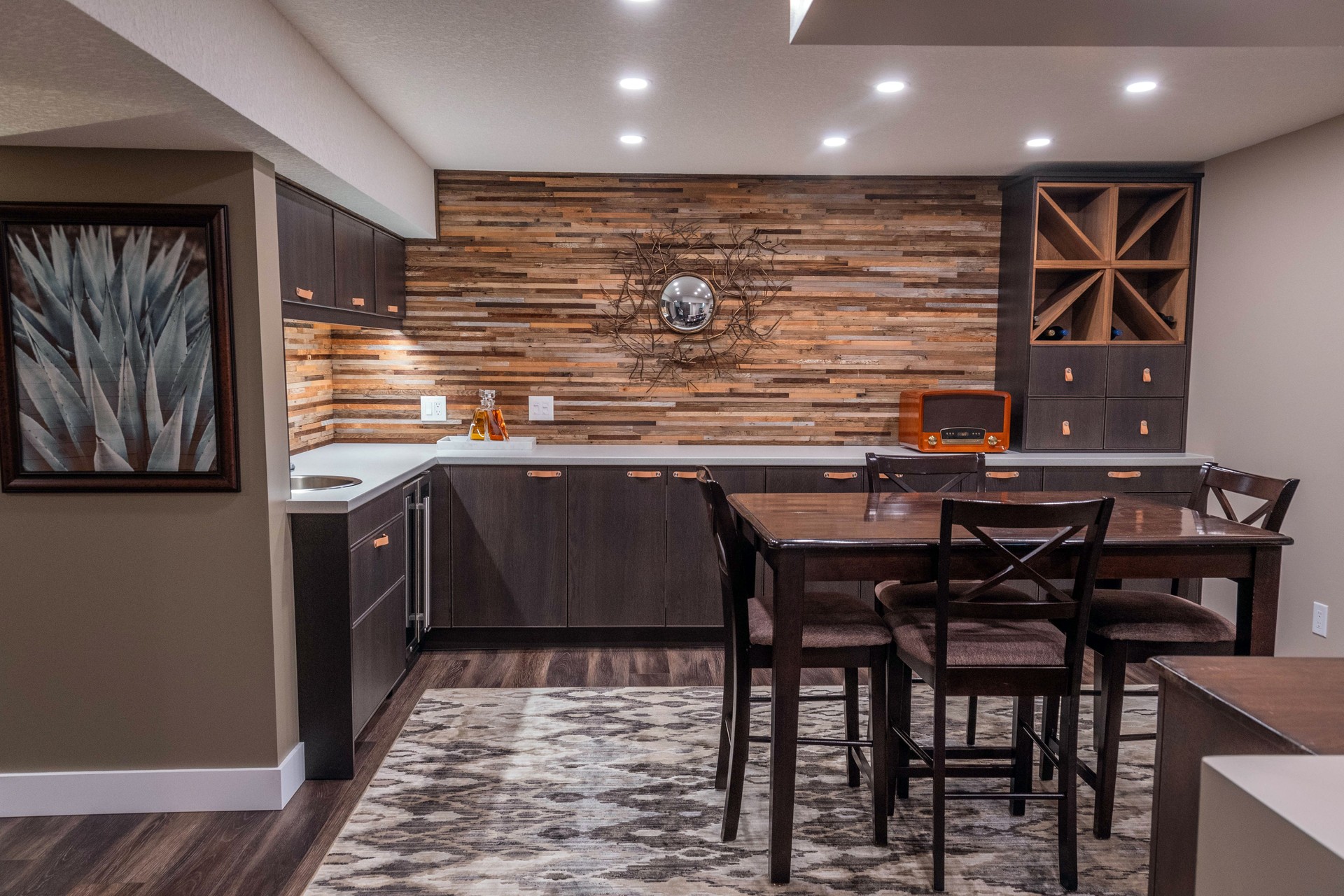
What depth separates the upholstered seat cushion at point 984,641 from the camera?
2172mm

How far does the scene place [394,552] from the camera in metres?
3.29

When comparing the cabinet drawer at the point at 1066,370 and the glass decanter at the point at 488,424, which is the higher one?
the cabinet drawer at the point at 1066,370

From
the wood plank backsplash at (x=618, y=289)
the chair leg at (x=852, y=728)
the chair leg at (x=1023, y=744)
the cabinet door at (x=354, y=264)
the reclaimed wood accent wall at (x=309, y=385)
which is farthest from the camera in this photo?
the wood plank backsplash at (x=618, y=289)

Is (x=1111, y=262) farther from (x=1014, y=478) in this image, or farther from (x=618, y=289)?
(x=618, y=289)

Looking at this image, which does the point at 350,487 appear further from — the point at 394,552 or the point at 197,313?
the point at 197,313

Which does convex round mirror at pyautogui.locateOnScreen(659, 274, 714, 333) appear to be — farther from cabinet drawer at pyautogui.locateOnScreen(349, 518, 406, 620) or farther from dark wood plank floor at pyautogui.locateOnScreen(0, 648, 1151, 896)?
dark wood plank floor at pyautogui.locateOnScreen(0, 648, 1151, 896)

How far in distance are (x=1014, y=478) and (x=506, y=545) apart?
7.78 feet

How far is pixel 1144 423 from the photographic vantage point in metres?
4.30

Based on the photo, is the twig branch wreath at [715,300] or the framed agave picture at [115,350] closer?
the framed agave picture at [115,350]

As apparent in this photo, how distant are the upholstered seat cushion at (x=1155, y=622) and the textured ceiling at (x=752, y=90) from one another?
1539 millimetres

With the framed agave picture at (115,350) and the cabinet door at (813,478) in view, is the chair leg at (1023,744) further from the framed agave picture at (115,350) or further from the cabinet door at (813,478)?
the framed agave picture at (115,350)

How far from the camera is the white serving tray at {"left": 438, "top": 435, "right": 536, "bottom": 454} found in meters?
4.11

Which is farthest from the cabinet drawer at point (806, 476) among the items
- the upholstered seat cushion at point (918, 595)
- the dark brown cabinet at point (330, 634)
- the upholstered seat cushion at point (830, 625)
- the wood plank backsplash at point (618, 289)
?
the dark brown cabinet at point (330, 634)

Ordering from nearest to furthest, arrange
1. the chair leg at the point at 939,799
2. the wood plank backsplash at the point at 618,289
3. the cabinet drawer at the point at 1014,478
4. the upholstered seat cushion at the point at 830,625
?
the chair leg at the point at 939,799 → the upholstered seat cushion at the point at 830,625 → the cabinet drawer at the point at 1014,478 → the wood plank backsplash at the point at 618,289
